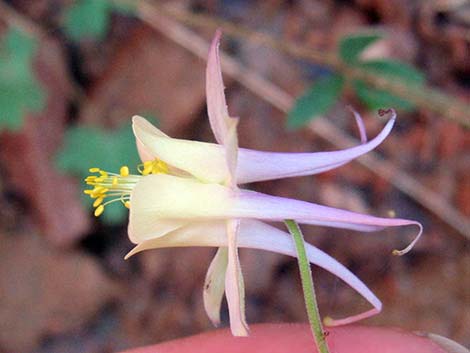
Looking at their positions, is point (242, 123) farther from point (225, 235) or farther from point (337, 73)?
point (225, 235)

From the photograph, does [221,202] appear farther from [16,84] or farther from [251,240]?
[16,84]

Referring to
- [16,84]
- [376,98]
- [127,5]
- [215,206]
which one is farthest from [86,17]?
[215,206]

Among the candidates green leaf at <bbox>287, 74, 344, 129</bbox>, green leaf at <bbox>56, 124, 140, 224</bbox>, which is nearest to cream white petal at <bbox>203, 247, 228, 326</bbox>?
green leaf at <bbox>287, 74, 344, 129</bbox>

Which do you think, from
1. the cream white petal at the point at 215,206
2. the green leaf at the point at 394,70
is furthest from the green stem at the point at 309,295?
the green leaf at the point at 394,70

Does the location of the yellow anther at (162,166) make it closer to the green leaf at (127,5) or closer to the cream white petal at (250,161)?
the cream white petal at (250,161)

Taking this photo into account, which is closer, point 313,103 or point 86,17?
point 313,103

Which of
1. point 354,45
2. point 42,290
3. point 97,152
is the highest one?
point 354,45

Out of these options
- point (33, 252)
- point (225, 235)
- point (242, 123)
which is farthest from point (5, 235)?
point (225, 235)
